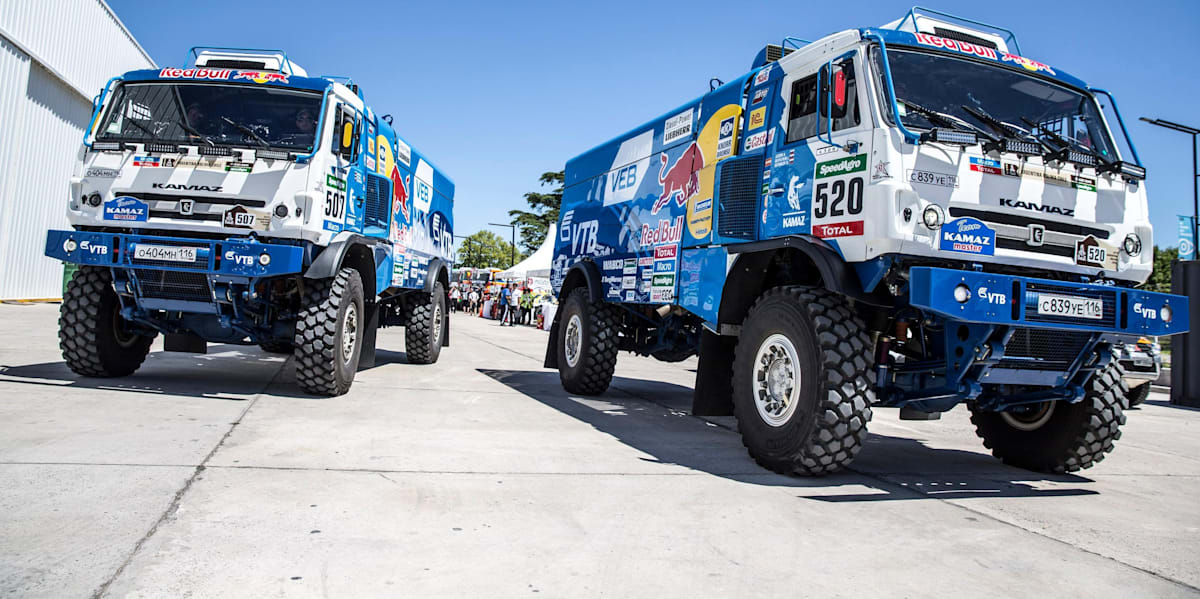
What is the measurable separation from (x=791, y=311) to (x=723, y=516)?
1.63m

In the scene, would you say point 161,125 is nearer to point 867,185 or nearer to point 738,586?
point 867,185

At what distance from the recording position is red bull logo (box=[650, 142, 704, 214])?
24.1 ft

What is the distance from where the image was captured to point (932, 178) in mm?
4906

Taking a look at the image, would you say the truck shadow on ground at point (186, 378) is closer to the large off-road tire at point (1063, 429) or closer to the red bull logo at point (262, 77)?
the red bull logo at point (262, 77)

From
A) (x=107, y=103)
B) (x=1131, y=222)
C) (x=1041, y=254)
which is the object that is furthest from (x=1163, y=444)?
(x=107, y=103)

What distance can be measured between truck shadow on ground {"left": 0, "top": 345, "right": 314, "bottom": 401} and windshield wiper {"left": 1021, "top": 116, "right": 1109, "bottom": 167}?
649cm

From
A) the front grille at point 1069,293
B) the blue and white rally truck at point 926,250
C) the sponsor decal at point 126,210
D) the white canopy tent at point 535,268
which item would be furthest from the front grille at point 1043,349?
the white canopy tent at point 535,268

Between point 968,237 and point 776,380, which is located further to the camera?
point 776,380

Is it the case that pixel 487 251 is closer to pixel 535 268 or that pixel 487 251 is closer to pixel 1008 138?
pixel 535 268

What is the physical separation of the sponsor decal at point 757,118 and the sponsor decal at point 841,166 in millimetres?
969

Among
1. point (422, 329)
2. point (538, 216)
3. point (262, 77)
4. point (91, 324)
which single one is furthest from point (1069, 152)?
point (538, 216)

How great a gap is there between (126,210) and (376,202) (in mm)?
2589

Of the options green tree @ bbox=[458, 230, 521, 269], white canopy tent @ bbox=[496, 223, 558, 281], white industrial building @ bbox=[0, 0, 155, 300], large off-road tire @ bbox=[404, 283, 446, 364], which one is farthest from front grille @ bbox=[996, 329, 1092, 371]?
green tree @ bbox=[458, 230, 521, 269]

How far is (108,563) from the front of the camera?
2.88 meters
